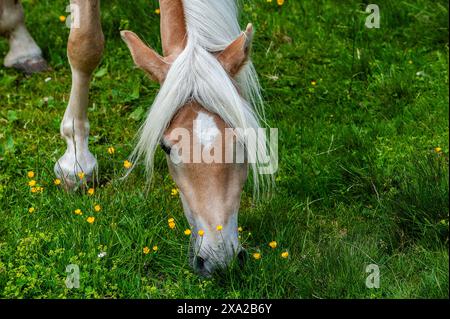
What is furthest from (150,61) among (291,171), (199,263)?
(291,171)

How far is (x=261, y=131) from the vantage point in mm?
4355

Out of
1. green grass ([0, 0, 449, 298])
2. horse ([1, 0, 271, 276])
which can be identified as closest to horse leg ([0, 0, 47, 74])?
green grass ([0, 0, 449, 298])

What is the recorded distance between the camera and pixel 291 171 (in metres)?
5.75

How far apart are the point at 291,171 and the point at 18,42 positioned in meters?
2.95

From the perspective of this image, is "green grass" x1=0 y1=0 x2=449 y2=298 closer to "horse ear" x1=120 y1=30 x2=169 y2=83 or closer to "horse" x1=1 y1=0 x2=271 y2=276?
"horse" x1=1 y1=0 x2=271 y2=276

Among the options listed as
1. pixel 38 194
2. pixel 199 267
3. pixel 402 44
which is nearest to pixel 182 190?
pixel 199 267

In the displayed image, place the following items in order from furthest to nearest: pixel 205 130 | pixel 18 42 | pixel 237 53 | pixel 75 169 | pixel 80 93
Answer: pixel 18 42 < pixel 80 93 < pixel 75 169 < pixel 237 53 < pixel 205 130

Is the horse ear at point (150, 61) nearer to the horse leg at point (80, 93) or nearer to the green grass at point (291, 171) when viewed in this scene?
the green grass at point (291, 171)

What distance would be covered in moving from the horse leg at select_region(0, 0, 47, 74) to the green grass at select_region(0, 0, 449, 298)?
115 millimetres

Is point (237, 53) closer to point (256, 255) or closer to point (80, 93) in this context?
point (256, 255)

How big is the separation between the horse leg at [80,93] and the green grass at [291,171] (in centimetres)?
14

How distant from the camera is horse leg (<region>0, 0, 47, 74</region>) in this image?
732cm

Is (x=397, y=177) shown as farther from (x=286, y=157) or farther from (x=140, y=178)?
(x=140, y=178)

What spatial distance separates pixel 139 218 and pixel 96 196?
16.7 inches
